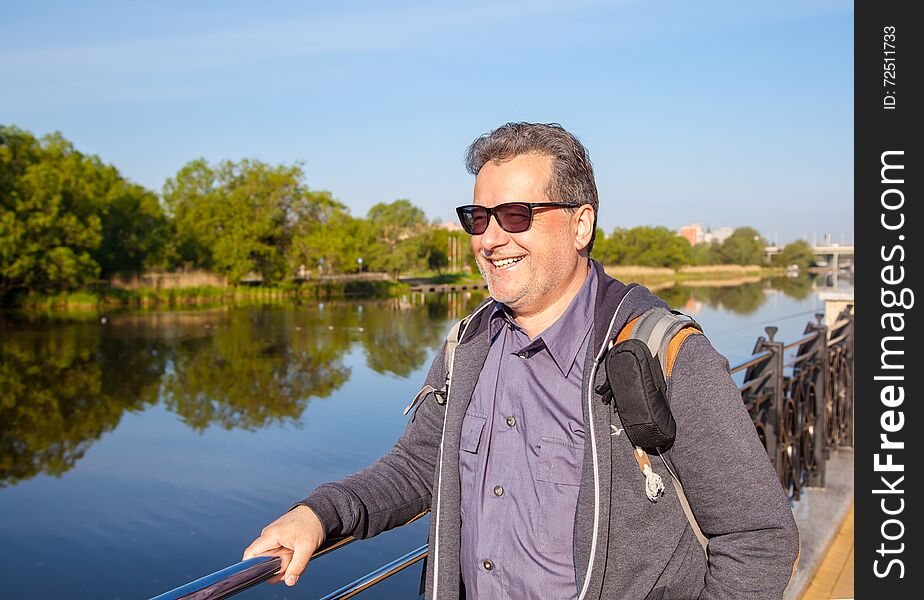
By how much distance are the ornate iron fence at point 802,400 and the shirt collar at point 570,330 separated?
5.17 feet

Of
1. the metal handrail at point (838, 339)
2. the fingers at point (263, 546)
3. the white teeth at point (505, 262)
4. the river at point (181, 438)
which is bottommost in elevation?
the river at point (181, 438)

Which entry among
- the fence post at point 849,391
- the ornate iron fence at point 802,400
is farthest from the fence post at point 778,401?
the fence post at point 849,391

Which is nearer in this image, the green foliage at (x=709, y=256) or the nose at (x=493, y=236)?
the nose at (x=493, y=236)

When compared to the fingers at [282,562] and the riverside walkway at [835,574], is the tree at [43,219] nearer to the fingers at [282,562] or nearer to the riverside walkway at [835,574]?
the riverside walkway at [835,574]

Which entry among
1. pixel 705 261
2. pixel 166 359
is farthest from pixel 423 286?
pixel 705 261

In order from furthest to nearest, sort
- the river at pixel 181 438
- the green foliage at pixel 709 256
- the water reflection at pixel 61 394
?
the green foliage at pixel 709 256 < the water reflection at pixel 61 394 < the river at pixel 181 438

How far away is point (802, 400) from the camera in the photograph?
15.2ft

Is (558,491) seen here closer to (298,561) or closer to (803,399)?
(298,561)

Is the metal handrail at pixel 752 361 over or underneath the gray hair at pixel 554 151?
underneath

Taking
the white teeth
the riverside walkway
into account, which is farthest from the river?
the white teeth

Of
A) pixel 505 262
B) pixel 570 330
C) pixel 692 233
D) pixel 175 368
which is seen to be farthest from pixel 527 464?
pixel 692 233

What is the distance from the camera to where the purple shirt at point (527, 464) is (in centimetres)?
148

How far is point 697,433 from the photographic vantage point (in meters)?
1.35

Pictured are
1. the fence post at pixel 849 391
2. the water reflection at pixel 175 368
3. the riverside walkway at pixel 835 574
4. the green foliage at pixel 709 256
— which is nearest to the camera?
the riverside walkway at pixel 835 574
